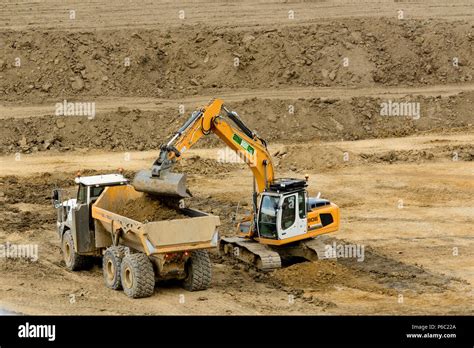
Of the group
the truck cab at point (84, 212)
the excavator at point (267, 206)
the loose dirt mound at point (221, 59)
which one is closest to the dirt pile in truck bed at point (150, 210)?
the excavator at point (267, 206)

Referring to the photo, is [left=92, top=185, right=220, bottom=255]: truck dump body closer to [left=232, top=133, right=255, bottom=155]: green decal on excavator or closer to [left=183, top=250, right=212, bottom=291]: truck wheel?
[left=183, top=250, right=212, bottom=291]: truck wheel

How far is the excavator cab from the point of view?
21.0 m

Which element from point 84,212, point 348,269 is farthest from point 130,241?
point 348,269

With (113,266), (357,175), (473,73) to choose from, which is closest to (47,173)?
(357,175)

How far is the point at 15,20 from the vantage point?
4184 centimetres

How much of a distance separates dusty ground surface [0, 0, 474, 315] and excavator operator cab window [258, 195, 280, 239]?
889mm

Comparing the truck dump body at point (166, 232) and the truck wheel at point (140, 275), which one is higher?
the truck dump body at point (166, 232)

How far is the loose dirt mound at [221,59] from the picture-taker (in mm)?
38031

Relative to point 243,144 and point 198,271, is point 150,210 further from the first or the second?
point 243,144

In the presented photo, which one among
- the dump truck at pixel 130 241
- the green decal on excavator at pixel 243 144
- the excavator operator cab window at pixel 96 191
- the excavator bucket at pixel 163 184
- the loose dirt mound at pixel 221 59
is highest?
the loose dirt mound at pixel 221 59

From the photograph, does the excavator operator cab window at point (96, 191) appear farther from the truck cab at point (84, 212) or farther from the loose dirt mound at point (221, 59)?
the loose dirt mound at point (221, 59)

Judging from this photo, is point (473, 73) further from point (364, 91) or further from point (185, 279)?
point (185, 279)

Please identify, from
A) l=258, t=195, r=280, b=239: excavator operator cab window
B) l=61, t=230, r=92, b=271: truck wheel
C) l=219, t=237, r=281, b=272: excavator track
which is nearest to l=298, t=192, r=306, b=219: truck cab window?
l=258, t=195, r=280, b=239: excavator operator cab window

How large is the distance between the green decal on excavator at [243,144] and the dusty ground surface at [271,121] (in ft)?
8.28
